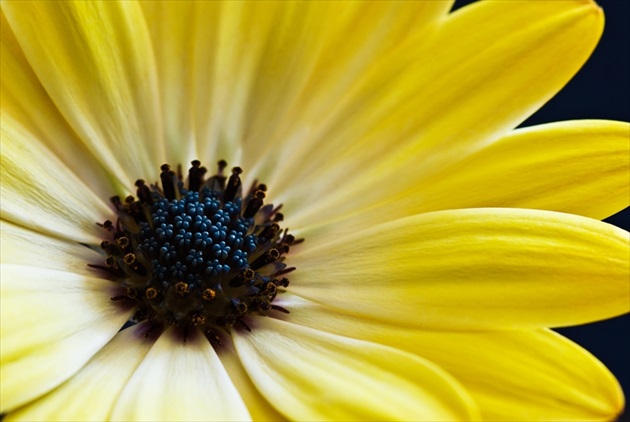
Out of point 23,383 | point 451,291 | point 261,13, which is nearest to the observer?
point 23,383

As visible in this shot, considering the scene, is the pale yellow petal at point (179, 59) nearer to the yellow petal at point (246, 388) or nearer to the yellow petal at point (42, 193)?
the yellow petal at point (42, 193)

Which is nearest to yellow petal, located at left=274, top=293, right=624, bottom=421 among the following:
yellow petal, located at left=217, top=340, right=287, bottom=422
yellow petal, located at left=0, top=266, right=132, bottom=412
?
yellow petal, located at left=217, top=340, right=287, bottom=422

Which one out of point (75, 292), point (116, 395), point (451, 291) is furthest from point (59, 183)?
point (451, 291)

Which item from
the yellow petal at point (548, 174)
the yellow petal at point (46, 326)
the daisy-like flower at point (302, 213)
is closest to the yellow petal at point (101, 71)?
the daisy-like flower at point (302, 213)

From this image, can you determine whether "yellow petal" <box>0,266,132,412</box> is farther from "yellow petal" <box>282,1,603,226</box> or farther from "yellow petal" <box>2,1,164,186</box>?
"yellow petal" <box>282,1,603,226</box>

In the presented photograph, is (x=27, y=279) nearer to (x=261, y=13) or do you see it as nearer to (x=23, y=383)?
(x=23, y=383)

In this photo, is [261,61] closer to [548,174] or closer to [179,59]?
[179,59]

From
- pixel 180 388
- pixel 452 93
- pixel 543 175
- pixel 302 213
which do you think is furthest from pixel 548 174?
pixel 180 388
